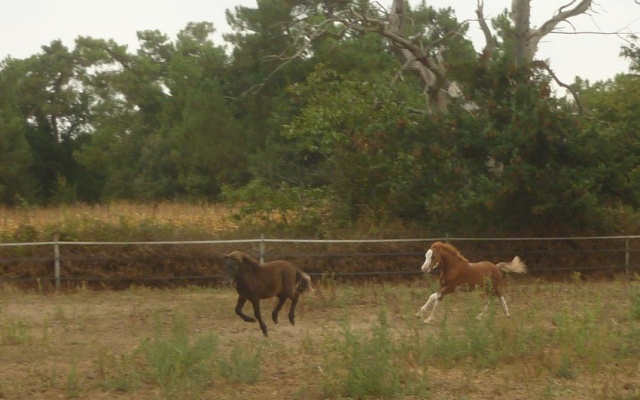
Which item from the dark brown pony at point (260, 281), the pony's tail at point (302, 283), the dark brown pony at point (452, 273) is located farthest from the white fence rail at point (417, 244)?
the dark brown pony at point (260, 281)

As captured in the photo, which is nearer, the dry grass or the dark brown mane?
the dark brown mane

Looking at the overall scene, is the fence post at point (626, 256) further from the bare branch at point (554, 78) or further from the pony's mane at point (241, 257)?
the pony's mane at point (241, 257)

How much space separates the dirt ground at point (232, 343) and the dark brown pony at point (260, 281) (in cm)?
43

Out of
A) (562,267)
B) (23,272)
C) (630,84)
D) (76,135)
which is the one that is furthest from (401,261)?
(76,135)

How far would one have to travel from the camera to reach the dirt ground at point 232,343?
9.69 meters

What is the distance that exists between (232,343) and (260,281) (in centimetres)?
108

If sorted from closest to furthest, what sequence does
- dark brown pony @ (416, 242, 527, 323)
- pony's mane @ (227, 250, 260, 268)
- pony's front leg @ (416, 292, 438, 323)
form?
pony's mane @ (227, 250, 260, 268)
pony's front leg @ (416, 292, 438, 323)
dark brown pony @ (416, 242, 527, 323)

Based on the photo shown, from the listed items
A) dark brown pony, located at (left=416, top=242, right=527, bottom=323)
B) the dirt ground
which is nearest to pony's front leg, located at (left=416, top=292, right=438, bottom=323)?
dark brown pony, located at (left=416, top=242, right=527, bottom=323)

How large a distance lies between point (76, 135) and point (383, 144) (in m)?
38.2

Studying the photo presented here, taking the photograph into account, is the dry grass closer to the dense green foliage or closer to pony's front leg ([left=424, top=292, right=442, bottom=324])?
the dense green foliage

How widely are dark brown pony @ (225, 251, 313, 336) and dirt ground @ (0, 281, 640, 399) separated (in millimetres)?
431

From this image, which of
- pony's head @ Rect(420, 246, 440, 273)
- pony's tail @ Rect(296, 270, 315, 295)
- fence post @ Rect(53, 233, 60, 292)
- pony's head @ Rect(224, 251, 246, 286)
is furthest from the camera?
fence post @ Rect(53, 233, 60, 292)

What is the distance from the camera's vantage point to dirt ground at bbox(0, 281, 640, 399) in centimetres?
969

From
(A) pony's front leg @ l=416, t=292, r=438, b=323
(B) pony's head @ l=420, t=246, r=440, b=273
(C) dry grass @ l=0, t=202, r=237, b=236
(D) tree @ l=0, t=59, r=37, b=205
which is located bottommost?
(A) pony's front leg @ l=416, t=292, r=438, b=323
